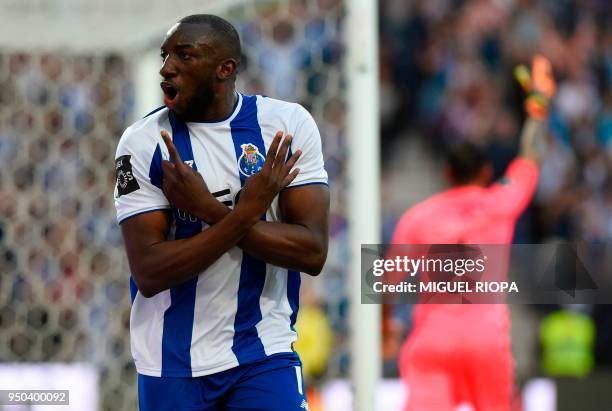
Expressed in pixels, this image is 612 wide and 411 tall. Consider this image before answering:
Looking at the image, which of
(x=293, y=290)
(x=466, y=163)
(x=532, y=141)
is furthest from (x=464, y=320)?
(x=293, y=290)

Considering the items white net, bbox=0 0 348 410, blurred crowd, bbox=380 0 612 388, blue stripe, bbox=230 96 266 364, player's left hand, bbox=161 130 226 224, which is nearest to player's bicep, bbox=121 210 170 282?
player's left hand, bbox=161 130 226 224

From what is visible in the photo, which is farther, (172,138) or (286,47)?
(286,47)

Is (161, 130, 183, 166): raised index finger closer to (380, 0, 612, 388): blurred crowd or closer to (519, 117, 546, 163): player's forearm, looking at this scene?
(519, 117, 546, 163): player's forearm

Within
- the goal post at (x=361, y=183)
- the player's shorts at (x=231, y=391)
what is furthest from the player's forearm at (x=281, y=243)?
the goal post at (x=361, y=183)

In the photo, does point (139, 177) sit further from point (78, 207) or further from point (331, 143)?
point (331, 143)

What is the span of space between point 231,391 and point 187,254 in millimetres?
373

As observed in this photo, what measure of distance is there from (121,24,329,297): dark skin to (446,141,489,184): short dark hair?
282cm

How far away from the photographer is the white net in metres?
5.48

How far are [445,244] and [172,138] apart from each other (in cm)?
250

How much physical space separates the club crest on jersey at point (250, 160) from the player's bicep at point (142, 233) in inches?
8.6

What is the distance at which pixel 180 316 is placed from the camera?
9.06ft

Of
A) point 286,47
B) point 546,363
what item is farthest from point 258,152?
point 546,363

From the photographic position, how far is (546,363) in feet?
28.6

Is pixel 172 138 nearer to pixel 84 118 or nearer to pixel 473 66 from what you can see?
pixel 84 118
